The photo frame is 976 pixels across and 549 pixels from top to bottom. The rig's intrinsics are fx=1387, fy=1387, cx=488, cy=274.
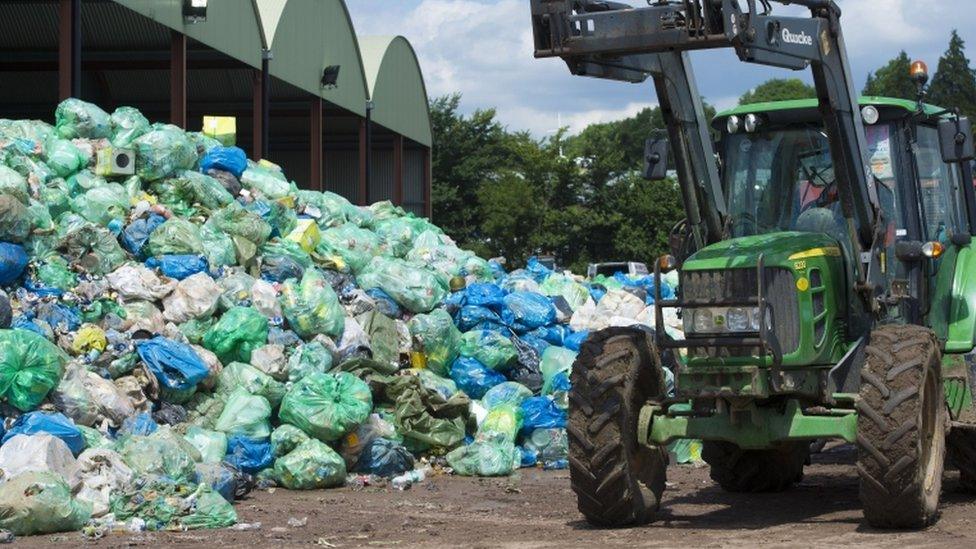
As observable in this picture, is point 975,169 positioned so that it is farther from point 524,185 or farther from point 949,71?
point 949,71

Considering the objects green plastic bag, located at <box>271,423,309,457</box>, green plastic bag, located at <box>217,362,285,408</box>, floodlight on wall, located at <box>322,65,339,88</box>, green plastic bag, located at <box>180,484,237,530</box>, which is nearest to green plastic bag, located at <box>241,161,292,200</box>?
green plastic bag, located at <box>217,362,285,408</box>

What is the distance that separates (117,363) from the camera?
1063 cm

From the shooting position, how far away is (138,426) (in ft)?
33.2

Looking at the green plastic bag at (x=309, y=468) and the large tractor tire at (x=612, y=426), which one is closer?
the large tractor tire at (x=612, y=426)

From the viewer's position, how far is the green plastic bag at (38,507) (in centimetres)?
818

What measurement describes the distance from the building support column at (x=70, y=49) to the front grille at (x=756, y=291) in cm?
1054

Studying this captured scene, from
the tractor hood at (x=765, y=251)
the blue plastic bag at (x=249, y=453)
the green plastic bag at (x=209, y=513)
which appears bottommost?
the green plastic bag at (x=209, y=513)

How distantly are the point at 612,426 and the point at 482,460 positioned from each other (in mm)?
3594

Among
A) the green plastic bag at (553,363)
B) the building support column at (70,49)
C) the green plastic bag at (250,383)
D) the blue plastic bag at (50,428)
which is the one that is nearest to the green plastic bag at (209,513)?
the blue plastic bag at (50,428)

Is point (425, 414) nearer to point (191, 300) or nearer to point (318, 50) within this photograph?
point (191, 300)

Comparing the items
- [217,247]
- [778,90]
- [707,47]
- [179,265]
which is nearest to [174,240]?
[179,265]

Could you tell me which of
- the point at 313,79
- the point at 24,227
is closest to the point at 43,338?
the point at 24,227

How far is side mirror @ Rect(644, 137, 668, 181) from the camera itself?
343 inches

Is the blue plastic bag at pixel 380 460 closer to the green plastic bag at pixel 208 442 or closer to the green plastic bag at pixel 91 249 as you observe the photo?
the green plastic bag at pixel 208 442
